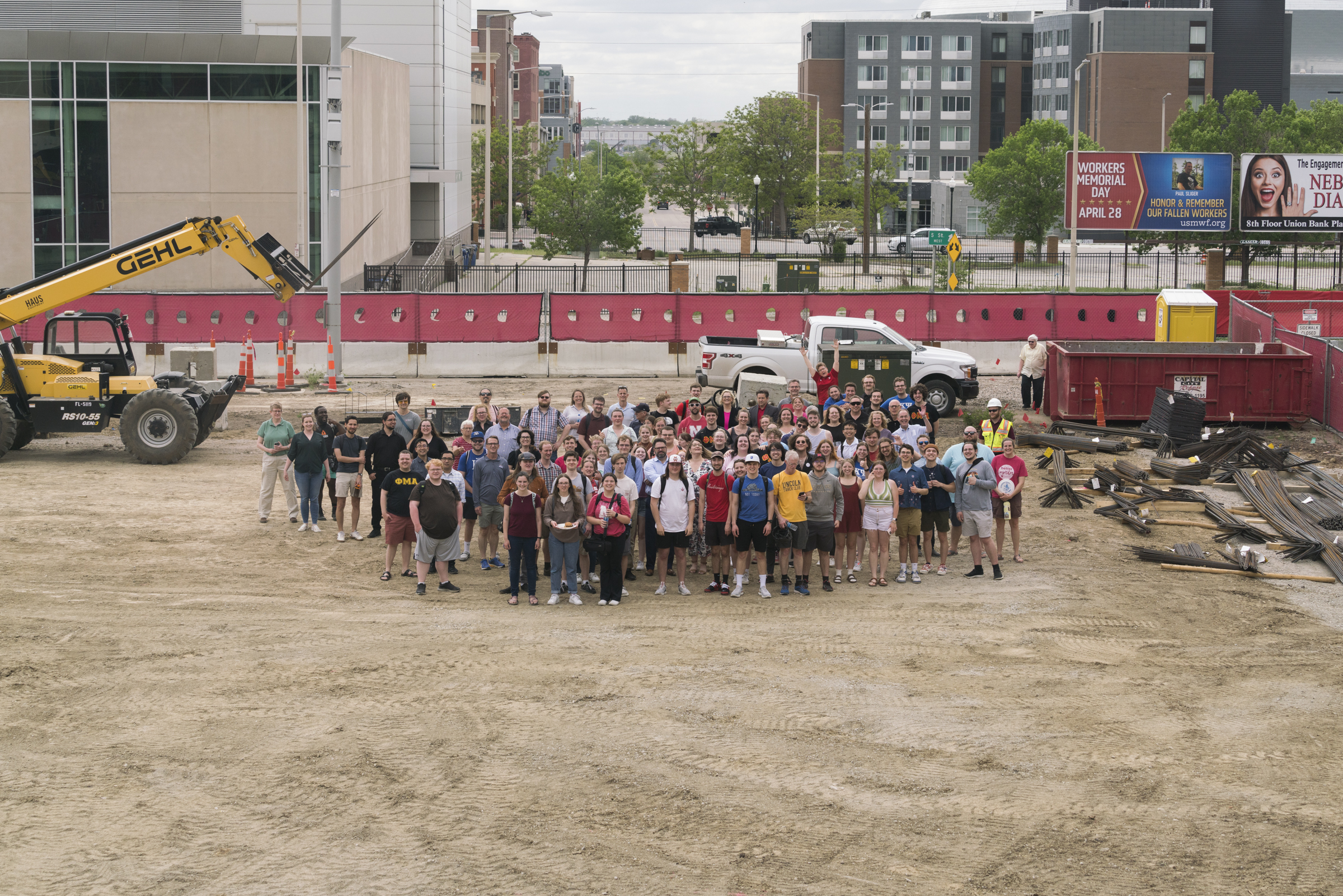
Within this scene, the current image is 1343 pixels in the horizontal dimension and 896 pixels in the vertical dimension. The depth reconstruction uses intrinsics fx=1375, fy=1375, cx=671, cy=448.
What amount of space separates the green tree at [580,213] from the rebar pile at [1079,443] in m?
35.0

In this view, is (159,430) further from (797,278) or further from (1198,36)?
(1198,36)

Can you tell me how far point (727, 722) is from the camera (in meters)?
11.2

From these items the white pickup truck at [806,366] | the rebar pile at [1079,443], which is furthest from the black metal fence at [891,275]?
the rebar pile at [1079,443]

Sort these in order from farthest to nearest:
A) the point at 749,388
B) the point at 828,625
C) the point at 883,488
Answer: the point at 749,388, the point at 883,488, the point at 828,625

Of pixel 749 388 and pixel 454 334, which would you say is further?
pixel 454 334

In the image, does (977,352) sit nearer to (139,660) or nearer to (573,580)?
(573,580)

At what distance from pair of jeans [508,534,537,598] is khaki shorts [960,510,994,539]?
506 centimetres

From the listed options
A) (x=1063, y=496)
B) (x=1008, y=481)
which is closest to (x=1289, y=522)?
(x=1063, y=496)

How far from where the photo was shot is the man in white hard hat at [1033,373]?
88.9 feet

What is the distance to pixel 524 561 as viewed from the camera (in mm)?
14711

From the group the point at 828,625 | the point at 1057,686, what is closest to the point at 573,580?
the point at 828,625

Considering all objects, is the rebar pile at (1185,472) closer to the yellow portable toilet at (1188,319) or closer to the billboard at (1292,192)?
the yellow portable toilet at (1188,319)

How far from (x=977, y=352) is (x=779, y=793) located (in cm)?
2538

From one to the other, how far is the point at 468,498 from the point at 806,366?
37.1 feet
